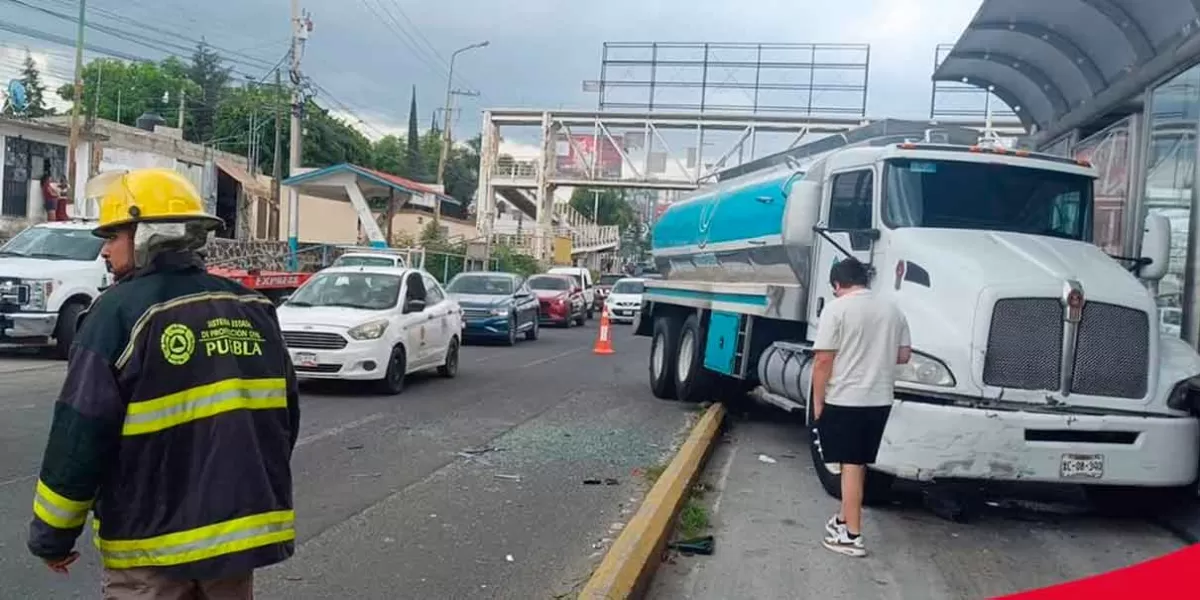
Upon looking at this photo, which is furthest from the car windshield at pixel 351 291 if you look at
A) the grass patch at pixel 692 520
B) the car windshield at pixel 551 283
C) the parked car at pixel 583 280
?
the parked car at pixel 583 280

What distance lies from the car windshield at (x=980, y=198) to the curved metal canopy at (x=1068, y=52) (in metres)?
1.55

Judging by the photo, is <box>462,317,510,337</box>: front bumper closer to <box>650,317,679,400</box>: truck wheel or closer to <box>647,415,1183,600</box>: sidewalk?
<box>650,317,679,400</box>: truck wheel

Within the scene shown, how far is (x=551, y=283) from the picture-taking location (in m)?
31.5

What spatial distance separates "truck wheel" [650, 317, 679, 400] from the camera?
45.7 ft

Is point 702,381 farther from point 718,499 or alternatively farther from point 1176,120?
point 1176,120

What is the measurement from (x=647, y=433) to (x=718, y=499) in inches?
115

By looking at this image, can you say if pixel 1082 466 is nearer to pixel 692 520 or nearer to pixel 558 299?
pixel 692 520

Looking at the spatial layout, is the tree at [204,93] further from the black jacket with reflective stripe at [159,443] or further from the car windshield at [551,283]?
the black jacket with reflective stripe at [159,443]

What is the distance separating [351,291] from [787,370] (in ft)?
21.6

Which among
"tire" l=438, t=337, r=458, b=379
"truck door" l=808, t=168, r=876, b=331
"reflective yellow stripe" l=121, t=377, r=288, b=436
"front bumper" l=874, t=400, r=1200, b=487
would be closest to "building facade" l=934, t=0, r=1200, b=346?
"front bumper" l=874, t=400, r=1200, b=487

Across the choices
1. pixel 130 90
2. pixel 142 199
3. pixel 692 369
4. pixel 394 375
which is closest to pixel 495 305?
pixel 394 375

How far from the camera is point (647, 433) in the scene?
11.0m

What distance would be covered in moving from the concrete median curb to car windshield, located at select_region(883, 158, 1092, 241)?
2.54 metres

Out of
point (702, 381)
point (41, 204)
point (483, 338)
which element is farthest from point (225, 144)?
point (702, 381)
